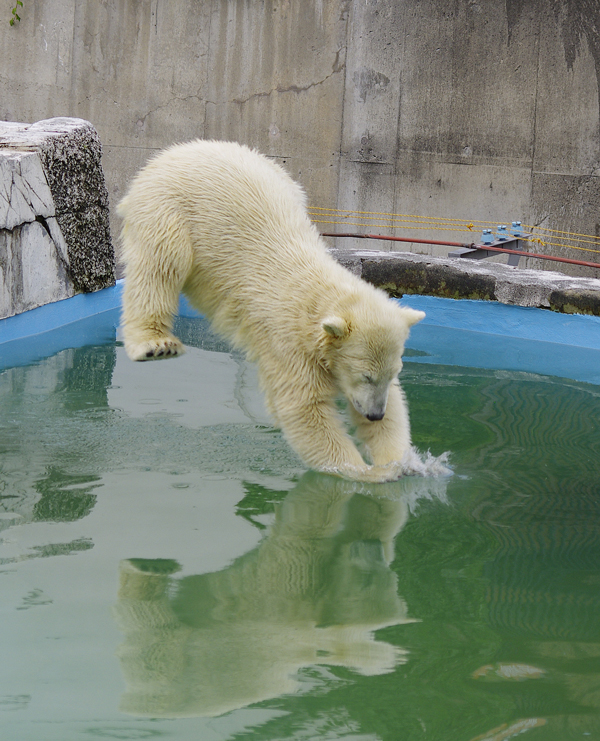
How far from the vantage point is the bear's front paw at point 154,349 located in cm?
345

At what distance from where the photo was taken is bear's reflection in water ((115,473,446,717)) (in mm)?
1766

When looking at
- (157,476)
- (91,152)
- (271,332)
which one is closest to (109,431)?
(157,476)

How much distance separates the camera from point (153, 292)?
364 centimetres

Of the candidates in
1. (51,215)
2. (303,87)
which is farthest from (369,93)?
(51,215)

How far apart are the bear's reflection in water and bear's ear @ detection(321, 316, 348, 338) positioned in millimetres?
669

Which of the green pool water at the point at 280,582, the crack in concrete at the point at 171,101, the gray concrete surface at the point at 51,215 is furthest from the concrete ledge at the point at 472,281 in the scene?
the crack in concrete at the point at 171,101

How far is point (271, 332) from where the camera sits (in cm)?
326

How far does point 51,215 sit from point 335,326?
119 inches

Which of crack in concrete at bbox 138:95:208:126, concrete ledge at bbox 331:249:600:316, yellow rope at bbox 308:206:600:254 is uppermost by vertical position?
crack in concrete at bbox 138:95:208:126

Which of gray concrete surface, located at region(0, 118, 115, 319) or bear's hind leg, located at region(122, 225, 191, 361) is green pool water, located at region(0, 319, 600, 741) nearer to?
bear's hind leg, located at region(122, 225, 191, 361)

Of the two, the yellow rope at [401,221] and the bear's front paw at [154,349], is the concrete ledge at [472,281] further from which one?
the yellow rope at [401,221]

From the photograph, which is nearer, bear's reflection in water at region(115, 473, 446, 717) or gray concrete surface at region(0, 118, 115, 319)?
bear's reflection in water at region(115, 473, 446, 717)

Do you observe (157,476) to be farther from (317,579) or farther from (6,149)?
(6,149)

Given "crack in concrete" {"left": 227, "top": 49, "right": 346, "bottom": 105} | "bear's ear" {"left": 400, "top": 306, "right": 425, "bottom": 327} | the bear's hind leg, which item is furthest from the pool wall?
"crack in concrete" {"left": 227, "top": 49, "right": 346, "bottom": 105}
